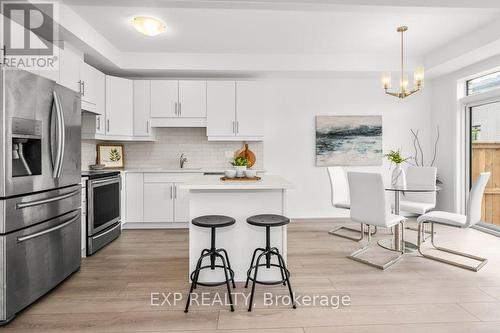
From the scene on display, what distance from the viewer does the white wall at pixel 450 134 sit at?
16.4ft

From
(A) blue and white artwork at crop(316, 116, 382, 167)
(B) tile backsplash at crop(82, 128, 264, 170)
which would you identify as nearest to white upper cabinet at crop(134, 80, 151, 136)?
(B) tile backsplash at crop(82, 128, 264, 170)

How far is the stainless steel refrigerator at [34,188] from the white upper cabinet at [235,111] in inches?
92.4

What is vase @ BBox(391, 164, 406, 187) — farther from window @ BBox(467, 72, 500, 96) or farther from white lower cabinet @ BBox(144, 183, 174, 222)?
white lower cabinet @ BBox(144, 183, 174, 222)

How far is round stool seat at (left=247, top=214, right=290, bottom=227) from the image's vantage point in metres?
2.32

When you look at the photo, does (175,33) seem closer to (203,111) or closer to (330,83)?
(203,111)

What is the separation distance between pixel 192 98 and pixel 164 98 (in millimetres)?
445

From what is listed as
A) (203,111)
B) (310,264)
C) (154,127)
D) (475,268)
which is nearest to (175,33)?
(203,111)

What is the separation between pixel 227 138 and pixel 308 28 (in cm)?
205

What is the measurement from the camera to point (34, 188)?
2.31 meters

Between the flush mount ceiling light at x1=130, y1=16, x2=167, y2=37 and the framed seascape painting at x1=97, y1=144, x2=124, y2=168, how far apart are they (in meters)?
2.11

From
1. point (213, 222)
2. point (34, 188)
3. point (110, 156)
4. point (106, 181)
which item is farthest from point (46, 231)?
point (110, 156)

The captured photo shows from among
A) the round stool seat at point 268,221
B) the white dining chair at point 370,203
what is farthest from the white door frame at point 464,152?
the round stool seat at point 268,221

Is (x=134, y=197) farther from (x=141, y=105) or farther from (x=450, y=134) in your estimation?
(x=450, y=134)

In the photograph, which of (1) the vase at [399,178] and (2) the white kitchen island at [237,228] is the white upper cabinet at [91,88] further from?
(1) the vase at [399,178]
